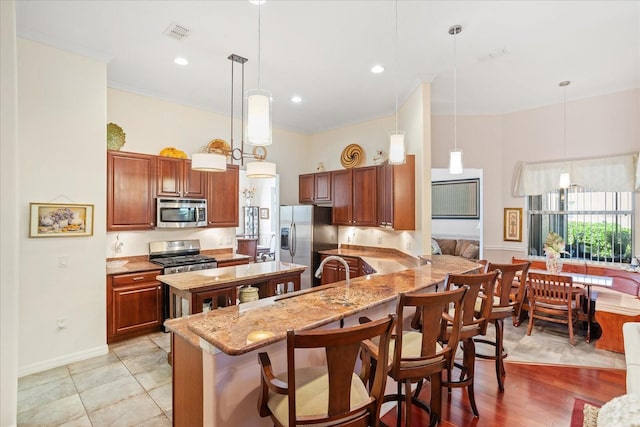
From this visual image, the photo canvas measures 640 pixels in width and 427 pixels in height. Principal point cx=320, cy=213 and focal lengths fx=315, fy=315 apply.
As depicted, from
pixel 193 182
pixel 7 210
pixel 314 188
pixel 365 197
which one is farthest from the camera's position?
pixel 314 188

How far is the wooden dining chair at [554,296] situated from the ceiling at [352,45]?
2.71 meters

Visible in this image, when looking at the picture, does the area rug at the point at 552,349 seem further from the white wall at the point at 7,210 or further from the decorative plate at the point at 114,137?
the decorative plate at the point at 114,137

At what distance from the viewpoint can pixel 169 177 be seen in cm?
457

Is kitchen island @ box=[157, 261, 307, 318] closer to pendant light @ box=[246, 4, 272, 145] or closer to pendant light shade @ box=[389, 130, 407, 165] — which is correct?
pendant light @ box=[246, 4, 272, 145]

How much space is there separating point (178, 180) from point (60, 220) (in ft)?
5.22

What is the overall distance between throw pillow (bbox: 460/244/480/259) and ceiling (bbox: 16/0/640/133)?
3708 millimetres

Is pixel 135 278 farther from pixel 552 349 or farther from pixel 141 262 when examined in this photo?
pixel 552 349

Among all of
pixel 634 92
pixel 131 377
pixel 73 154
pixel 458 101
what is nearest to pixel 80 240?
pixel 73 154

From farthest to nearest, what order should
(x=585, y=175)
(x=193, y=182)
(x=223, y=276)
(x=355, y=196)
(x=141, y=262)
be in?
(x=355, y=196), (x=585, y=175), (x=193, y=182), (x=141, y=262), (x=223, y=276)

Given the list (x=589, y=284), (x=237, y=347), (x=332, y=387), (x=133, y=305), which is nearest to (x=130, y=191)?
(x=133, y=305)

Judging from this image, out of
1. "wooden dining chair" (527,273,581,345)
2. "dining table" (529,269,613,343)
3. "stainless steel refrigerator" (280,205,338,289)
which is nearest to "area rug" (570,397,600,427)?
"wooden dining chair" (527,273,581,345)

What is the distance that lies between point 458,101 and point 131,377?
230 inches

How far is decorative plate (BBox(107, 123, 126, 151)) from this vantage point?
411 cm

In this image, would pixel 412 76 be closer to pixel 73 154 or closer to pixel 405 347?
pixel 405 347
